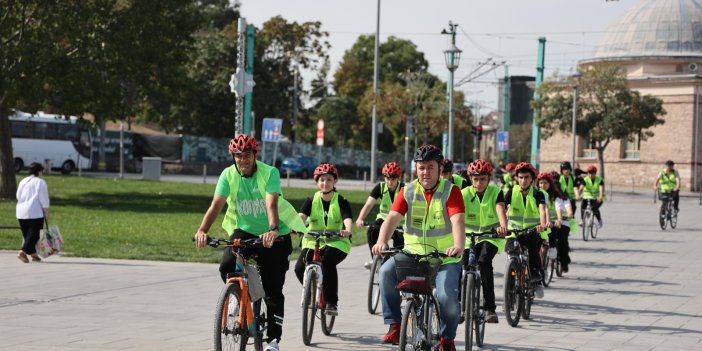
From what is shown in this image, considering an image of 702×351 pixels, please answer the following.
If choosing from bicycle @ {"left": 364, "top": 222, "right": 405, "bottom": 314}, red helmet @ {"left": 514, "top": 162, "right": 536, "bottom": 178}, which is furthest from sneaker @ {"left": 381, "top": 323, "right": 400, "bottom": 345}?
red helmet @ {"left": 514, "top": 162, "right": 536, "bottom": 178}

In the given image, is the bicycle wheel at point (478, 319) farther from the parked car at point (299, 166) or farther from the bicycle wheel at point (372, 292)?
the parked car at point (299, 166)

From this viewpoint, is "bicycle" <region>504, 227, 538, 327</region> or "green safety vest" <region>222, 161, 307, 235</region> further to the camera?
"bicycle" <region>504, 227, 538, 327</region>

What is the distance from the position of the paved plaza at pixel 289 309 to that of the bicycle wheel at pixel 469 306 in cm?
53

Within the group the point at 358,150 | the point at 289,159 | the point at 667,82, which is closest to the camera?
the point at 289,159

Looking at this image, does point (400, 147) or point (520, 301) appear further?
point (400, 147)

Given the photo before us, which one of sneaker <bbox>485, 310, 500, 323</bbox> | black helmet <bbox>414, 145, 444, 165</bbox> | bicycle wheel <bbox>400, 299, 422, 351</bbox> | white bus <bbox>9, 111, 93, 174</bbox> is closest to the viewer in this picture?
bicycle wheel <bbox>400, 299, 422, 351</bbox>

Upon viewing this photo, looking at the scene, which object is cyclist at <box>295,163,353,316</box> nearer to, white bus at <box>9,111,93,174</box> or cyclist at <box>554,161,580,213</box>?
cyclist at <box>554,161,580,213</box>

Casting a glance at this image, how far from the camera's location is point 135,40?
32.3 meters

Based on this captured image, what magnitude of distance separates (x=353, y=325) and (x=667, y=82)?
64.7 m

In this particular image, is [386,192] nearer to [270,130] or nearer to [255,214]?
[255,214]

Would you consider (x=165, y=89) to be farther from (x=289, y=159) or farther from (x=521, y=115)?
(x=521, y=115)

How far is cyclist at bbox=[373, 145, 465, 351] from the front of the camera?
25.4 ft

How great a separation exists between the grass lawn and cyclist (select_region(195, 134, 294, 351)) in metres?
9.44

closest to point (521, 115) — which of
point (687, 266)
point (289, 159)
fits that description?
point (289, 159)
